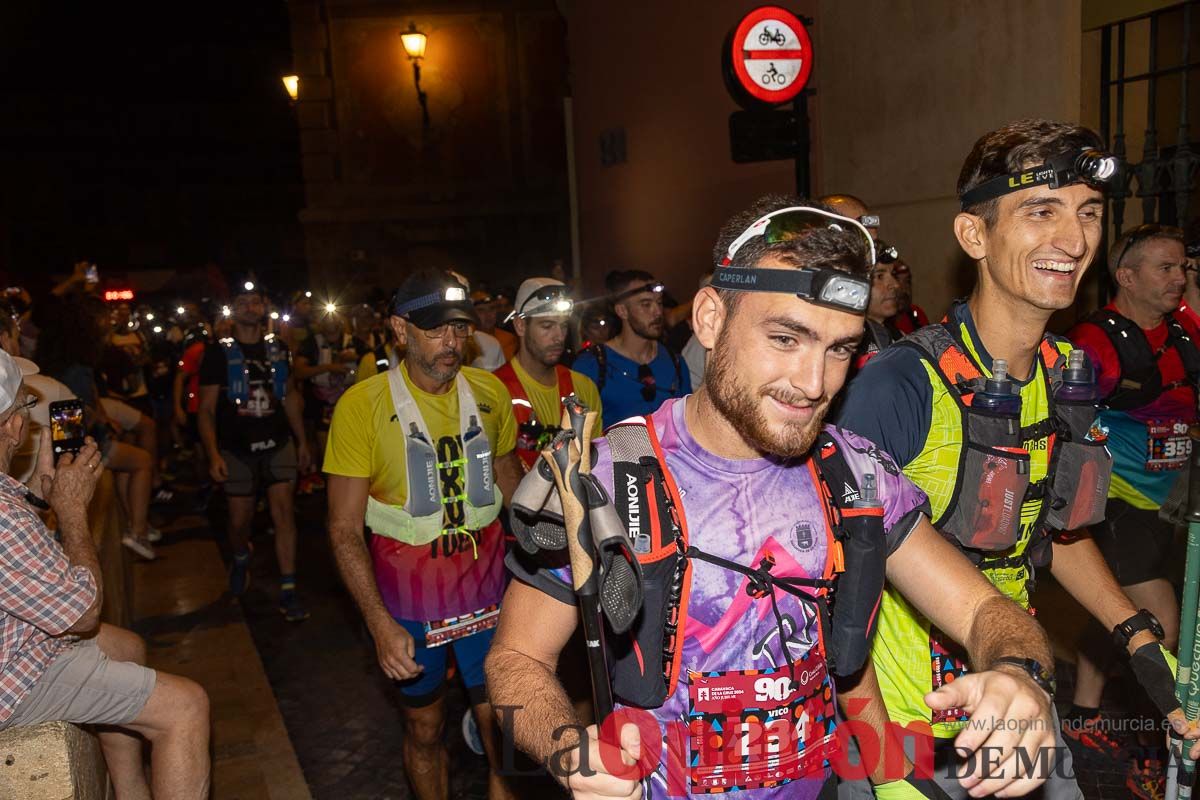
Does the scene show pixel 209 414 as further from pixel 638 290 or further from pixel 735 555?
pixel 735 555

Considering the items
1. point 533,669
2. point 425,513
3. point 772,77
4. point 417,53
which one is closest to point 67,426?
point 425,513

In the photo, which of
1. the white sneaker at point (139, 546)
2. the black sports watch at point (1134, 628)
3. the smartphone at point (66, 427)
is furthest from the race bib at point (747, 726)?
the white sneaker at point (139, 546)

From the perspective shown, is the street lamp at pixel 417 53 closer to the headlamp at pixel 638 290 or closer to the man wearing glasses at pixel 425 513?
the headlamp at pixel 638 290

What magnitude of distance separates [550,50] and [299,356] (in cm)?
1278

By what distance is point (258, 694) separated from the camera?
602 centimetres

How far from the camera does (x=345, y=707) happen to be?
597 centimetres

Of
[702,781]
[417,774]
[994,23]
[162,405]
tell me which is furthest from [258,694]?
[162,405]

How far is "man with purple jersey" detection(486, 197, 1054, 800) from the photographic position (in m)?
2.12

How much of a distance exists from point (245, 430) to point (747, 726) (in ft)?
21.3

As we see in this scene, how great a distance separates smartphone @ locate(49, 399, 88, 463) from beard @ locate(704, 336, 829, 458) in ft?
9.97

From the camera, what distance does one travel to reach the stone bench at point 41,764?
322cm

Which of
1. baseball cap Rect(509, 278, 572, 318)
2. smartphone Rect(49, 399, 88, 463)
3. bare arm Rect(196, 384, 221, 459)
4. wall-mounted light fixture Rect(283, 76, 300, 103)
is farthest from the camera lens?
wall-mounted light fixture Rect(283, 76, 300, 103)

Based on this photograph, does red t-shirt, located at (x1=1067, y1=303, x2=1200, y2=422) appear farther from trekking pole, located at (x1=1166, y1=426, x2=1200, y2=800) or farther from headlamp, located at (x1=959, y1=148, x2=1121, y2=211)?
trekking pole, located at (x1=1166, y1=426, x2=1200, y2=800)

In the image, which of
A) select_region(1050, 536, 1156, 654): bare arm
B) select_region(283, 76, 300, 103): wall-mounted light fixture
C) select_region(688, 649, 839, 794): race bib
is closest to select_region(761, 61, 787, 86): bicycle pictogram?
select_region(1050, 536, 1156, 654): bare arm
